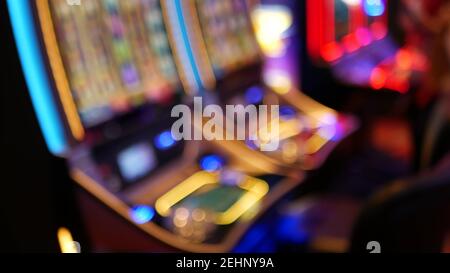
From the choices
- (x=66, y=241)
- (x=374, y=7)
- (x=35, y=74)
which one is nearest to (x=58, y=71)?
(x=35, y=74)

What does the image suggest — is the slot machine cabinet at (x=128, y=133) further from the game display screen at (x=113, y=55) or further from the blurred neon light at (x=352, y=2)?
the blurred neon light at (x=352, y=2)

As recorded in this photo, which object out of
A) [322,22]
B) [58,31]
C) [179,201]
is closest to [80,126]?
[58,31]

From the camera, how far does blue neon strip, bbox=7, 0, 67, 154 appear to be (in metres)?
1.06

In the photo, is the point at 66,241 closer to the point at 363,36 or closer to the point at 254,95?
the point at 254,95

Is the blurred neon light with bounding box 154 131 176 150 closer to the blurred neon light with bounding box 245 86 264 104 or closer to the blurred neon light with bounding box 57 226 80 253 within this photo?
the blurred neon light with bounding box 57 226 80 253

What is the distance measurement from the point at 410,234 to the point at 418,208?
10cm

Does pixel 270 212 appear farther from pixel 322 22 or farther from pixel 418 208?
pixel 322 22

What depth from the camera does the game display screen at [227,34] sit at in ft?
5.56

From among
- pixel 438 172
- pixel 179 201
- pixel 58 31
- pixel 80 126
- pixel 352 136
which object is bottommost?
pixel 352 136

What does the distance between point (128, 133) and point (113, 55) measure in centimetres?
18

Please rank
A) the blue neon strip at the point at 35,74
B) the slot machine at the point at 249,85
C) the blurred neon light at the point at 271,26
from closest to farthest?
→ the blue neon strip at the point at 35,74, the slot machine at the point at 249,85, the blurred neon light at the point at 271,26

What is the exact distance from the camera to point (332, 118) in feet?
6.87

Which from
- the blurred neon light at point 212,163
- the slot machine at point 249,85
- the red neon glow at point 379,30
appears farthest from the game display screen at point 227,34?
the red neon glow at point 379,30
